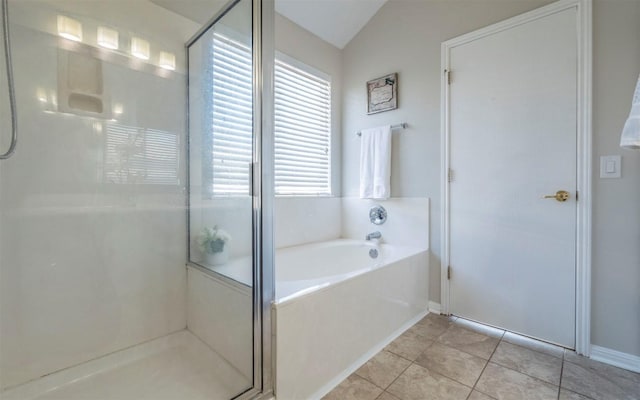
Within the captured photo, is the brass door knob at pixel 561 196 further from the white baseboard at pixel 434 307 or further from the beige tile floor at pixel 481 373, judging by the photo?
the white baseboard at pixel 434 307

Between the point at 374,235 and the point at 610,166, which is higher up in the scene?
the point at 610,166

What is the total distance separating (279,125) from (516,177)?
1759mm

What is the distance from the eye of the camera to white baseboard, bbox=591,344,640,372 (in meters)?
1.58

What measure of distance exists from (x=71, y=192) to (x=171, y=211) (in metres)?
0.50

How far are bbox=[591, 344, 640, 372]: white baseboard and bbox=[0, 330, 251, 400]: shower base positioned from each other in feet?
6.31

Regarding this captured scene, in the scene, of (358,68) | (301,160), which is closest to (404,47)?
(358,68)

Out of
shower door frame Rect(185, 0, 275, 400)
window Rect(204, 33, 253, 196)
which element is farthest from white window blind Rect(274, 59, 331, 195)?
shower door frame Rect(185, 0, 275, 400)

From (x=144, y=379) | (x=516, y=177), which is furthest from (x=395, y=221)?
(x=144, y=379)

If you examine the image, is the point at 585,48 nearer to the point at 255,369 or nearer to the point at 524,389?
the point at 524,389

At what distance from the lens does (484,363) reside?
1.65m

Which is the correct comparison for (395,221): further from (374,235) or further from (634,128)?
(634,128)

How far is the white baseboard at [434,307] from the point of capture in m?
2.31

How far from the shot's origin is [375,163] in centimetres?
255

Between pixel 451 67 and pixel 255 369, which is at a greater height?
pixel 451 67
